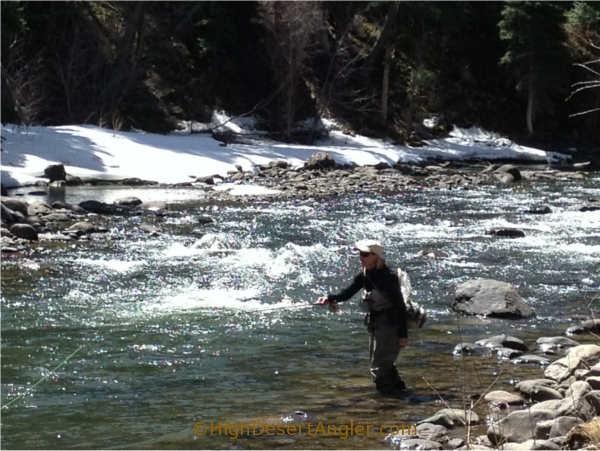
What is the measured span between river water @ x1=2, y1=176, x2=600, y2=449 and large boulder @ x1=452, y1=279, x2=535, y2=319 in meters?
0.19

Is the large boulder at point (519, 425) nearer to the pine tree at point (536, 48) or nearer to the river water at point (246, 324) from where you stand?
the river water at point (246, 324)

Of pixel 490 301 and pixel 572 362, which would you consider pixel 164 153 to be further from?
pixel 572 362

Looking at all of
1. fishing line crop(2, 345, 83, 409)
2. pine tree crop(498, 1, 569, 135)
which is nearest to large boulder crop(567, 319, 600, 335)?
fishing line crop(2, 345, 83, 409)

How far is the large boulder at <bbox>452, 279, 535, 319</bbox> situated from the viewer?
11.2m

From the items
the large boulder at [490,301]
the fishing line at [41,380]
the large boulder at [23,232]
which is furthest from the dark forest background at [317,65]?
the fishing line at [41,380]

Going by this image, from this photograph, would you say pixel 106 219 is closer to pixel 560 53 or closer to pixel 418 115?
pixel 418 115

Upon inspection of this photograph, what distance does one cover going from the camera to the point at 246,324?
35.5ft

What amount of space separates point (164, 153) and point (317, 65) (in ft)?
42.0

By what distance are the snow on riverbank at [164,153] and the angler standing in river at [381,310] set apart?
16541 mm

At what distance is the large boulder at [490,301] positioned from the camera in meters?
11.2

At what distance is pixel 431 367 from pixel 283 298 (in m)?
3.59

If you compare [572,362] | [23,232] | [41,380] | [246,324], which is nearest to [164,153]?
[23,232]

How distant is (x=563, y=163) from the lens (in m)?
34.5

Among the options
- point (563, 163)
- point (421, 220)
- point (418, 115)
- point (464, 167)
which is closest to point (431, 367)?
point (421, 220)
